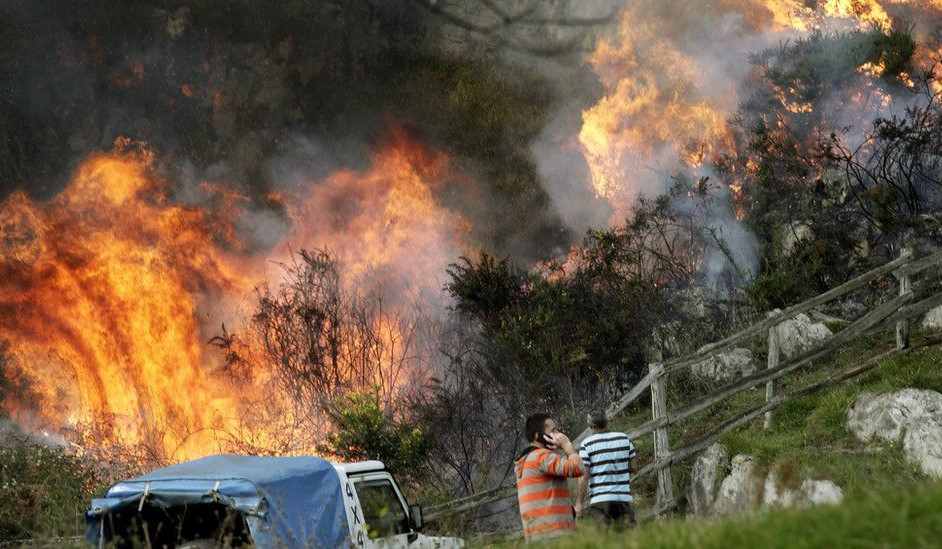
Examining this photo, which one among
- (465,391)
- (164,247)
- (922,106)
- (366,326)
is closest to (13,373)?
(164,247)

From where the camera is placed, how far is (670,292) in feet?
83.3

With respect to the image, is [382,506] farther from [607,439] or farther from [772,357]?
[772,357]

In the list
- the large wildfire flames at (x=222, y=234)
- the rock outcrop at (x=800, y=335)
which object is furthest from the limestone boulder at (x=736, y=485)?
the large wildfire flames at (x=222, y=234)

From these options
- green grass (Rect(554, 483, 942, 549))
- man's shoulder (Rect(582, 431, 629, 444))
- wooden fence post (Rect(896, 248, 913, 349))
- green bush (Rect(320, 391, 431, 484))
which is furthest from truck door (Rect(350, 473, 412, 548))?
green bush (Rect(320, 391, 431, 484))

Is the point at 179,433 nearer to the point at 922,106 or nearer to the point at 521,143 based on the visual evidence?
the point at 521,143

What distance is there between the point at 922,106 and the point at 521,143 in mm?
11764

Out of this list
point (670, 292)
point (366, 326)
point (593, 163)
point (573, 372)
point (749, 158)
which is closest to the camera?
point (573, 372)

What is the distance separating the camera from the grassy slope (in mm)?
5539

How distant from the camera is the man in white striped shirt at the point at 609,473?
10453mm

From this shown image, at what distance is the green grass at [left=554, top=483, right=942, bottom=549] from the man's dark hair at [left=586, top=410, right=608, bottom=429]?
390 centimetres

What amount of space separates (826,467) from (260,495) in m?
5.40

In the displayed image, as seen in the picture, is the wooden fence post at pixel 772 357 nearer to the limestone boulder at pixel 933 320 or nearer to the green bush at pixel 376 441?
the limestone boulder at pixel 933 320

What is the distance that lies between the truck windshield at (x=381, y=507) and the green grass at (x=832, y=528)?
4.84m

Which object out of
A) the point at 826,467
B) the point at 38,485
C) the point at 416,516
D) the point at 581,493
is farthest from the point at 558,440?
the point at 38,485
